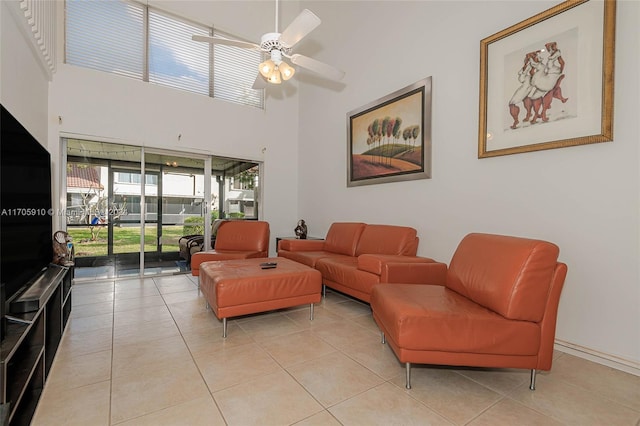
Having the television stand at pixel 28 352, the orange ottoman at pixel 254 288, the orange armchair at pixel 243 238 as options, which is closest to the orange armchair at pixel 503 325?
the orange ottoman at pixel 254 288

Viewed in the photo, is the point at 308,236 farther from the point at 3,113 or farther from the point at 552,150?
the point at 3,113

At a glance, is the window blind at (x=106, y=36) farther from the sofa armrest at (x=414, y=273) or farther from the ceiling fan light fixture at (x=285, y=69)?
the sofa armrest at (x=414, y=273)

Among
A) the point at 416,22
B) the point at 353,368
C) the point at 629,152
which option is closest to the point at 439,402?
the point at 353,368

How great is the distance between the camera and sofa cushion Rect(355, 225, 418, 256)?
3.27 m

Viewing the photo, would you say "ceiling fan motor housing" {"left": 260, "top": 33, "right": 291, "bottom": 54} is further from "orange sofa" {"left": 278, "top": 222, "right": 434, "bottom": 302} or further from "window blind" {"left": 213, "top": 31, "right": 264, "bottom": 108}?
"window blind" {"left": 213, "top": 31, "right": 264, "bottom": 108}

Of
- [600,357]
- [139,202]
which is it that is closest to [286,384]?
[600,357]

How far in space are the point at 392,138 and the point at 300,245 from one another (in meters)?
1.94

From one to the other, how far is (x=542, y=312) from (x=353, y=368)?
1.17 meters

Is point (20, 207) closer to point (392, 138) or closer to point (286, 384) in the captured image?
point (286, 384)

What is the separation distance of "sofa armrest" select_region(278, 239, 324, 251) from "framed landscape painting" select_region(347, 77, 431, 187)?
105cm

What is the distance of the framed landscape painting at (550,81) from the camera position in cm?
206

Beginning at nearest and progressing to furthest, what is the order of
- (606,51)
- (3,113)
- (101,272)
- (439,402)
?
(3,113)
(439,402)
(606,51)
(101,272)

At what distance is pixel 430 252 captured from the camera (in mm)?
3299

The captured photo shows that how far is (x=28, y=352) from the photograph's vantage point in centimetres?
151
